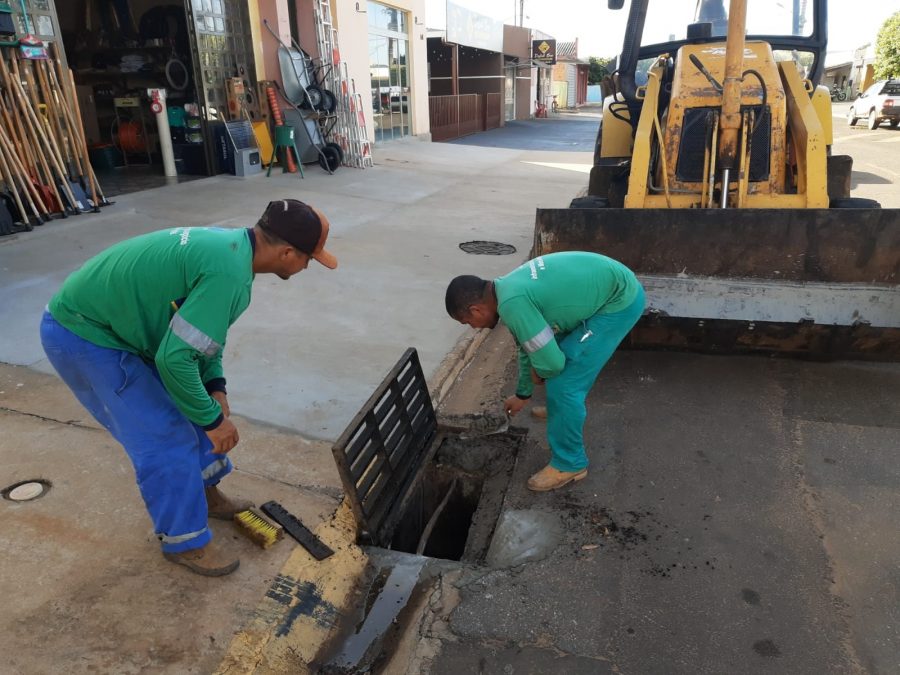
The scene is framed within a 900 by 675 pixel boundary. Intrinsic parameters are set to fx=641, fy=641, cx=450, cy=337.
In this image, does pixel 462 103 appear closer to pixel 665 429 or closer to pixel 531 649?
pixel 665 429

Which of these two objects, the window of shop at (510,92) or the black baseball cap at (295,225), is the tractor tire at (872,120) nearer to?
the window of shop at (510,92)

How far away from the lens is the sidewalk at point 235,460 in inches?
93.3

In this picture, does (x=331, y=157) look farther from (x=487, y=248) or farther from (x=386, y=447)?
(x=386, y=447)

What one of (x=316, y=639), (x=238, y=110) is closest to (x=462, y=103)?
(x=238, y=110)

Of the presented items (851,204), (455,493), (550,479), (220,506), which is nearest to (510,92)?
(851,204)

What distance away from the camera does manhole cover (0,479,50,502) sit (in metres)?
3.02

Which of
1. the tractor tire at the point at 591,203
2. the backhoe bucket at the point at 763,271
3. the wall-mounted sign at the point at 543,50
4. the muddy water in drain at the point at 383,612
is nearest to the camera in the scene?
the muddy water in drain at the point at 383,612

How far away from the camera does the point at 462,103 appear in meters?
23.4

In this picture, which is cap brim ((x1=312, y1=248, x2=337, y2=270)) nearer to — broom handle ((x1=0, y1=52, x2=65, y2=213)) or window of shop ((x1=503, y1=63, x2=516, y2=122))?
broom handle ((x1=0, y1=52, x2=65, y2=213))

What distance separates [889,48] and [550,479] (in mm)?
41671

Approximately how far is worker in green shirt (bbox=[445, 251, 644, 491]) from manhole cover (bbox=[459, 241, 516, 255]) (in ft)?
13.3

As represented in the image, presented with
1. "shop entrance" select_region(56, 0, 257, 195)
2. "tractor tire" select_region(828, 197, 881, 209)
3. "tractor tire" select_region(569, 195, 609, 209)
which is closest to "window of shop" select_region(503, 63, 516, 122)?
"shop entrance" select_region(56, 0, 257, 195)

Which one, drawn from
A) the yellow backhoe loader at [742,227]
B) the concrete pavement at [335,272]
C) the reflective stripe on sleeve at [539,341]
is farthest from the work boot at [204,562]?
the yellow backhoe loader at [742,227]

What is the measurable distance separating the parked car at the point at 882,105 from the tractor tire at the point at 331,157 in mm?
19798
